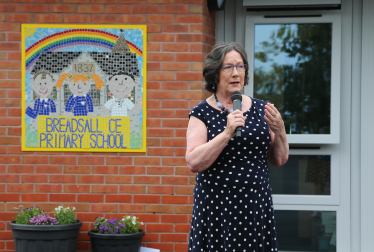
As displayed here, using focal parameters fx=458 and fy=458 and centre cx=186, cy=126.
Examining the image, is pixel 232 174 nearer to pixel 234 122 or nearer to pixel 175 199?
pixel 234 122

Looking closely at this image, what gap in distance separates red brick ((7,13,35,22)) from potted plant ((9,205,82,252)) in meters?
1.81

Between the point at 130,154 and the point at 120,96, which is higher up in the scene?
the point at 120,96

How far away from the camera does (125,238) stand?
3994mm

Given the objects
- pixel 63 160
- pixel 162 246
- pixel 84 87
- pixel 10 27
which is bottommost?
pixel 162 246

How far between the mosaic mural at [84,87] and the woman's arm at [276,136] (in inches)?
73.9

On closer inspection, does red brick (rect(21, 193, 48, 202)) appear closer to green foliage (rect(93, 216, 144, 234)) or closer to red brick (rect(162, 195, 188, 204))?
green foliage (rect(93, 216, 144, 234))

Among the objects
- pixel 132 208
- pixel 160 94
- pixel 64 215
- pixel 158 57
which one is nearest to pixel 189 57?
pixel 158 57

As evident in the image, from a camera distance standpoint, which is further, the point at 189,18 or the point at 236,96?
the point at 189,18

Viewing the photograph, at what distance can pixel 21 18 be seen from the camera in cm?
438

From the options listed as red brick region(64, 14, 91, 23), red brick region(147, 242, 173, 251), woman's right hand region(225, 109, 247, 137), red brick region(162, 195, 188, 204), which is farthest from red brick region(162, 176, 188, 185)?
woman's right hand region(225, 109, 247, 137)

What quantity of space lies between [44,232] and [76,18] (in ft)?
6.53

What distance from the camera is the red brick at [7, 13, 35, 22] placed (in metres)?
4.37

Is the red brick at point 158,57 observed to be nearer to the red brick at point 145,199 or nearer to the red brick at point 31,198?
the red brick at point 145,199

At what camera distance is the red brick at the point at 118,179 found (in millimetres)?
4352
